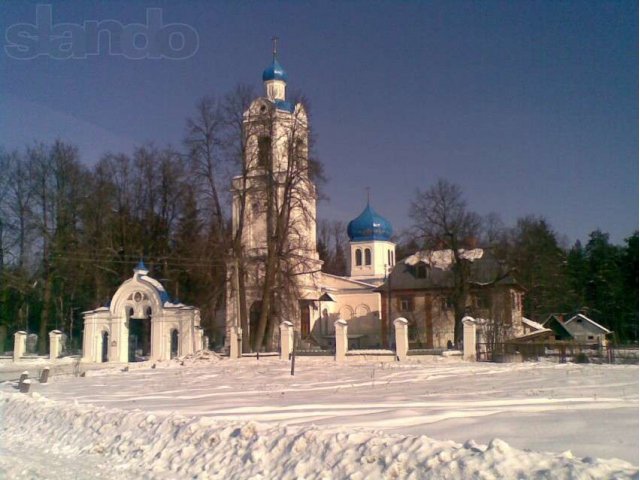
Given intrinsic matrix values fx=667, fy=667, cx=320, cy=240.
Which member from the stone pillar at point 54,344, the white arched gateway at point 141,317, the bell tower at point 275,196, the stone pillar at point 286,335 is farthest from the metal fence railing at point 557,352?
the stone pillar at point 54,344

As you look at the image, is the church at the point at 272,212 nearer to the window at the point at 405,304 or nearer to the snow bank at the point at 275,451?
the window at the point at 405,304

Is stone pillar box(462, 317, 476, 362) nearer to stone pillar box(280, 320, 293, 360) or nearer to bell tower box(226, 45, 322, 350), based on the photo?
stone pillar box(280, 320, 293, 360)

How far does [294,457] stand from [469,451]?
2193 millimetres

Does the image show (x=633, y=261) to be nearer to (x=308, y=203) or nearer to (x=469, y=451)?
(x=308, y=203)

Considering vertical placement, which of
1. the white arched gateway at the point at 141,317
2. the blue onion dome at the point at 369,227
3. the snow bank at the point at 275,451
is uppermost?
the blue onion dome at the point at 369,227

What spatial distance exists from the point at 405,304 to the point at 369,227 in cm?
949

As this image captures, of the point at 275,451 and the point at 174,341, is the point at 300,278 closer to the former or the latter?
the point at 174,341

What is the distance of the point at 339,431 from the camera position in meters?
8.50

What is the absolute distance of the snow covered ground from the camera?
731cm

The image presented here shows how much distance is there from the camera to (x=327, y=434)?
27.8ft

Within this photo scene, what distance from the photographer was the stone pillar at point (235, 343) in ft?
101

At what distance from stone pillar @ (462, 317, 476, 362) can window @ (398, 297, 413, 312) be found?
18327 mm

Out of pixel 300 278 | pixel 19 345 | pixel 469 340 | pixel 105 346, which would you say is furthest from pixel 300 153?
pixel 19 345

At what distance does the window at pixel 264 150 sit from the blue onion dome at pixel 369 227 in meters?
21.4
